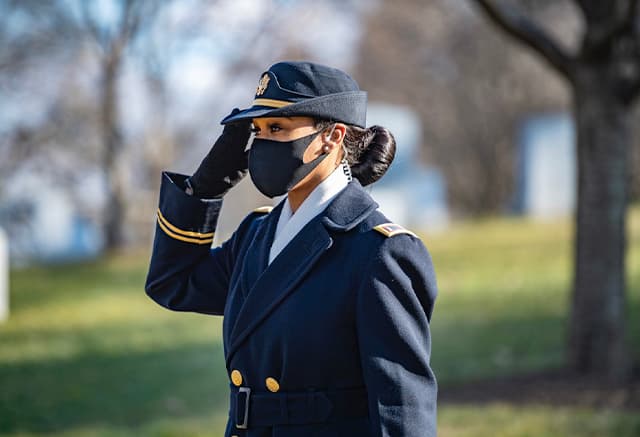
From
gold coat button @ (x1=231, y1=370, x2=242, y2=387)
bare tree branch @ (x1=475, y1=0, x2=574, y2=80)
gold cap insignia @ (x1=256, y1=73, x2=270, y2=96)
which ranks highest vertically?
bare tree branch @ (x1=475, y1=0, x2=574, y2=80)

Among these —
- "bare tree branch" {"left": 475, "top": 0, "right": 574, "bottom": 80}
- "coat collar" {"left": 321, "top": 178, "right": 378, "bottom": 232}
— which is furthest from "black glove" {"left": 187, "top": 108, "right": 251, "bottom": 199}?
"bare tree branch" {"left": 475, "top": 0, "right": 574, "bottom": 80}

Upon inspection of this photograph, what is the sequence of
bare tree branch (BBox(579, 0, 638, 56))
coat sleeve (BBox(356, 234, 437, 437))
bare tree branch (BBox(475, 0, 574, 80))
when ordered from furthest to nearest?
1. bare tree branch (BBox(475, 0, 574, 80))
2. bare tree branch (BBox(579, 0, 638, 56))
3. coat sleeve (BBox(356, 234, 437, 437))

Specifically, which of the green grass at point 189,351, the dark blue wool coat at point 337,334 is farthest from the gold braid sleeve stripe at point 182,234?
the green grass at point 189,351

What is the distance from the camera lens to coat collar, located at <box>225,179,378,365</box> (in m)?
2.57

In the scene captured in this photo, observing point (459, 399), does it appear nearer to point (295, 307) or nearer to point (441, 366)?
point (441, 366)

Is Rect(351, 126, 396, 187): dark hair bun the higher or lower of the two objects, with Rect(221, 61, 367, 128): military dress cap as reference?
lower

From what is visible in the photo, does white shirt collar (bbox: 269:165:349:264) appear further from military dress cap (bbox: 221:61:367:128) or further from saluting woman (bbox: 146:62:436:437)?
military dress cap (bbox: 221:61:367:128)

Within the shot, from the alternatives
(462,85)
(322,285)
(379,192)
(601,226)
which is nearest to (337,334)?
(322,285)

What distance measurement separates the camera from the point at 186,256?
9.55 feet

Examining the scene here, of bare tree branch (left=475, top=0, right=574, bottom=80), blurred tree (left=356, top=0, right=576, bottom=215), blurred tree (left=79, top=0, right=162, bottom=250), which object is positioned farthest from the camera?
blurred tree (left=356, top=0, right=576, bottom=215)

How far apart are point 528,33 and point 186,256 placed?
5201mm

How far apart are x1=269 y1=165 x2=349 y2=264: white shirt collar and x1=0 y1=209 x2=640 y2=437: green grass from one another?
3.75 metres

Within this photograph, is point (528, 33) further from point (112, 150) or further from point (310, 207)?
point (112, 150)

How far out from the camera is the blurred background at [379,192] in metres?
7.20
